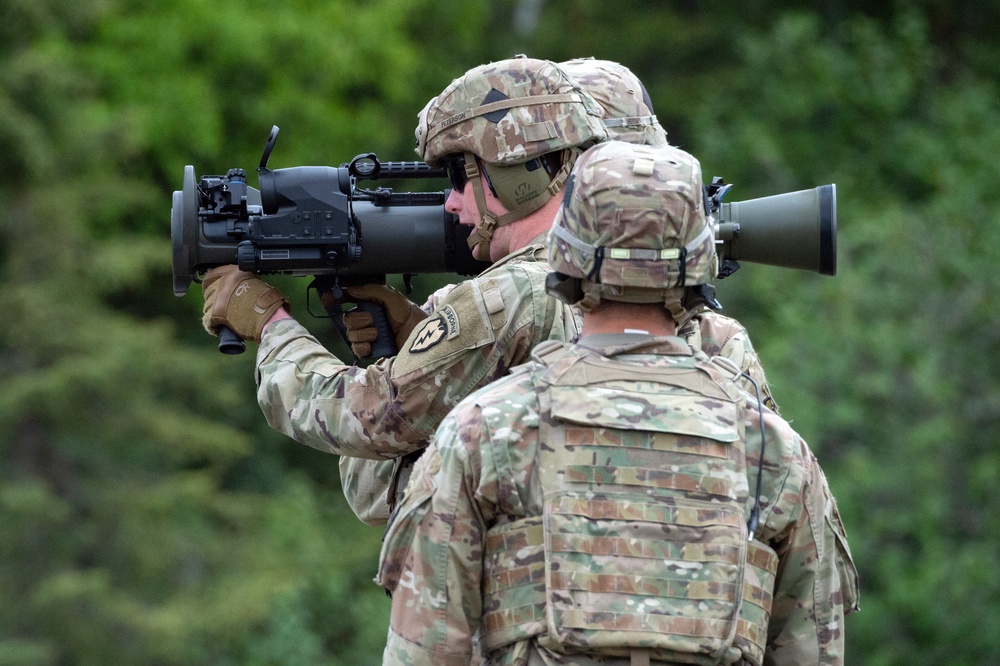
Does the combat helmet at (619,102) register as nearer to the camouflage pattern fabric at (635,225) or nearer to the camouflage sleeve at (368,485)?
the camouflage pattern fabric at (635,225)

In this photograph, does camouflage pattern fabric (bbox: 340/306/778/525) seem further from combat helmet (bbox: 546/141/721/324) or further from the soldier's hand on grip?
combat helmet (bbox: 546/141/721/324)

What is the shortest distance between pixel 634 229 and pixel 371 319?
1.36 metres

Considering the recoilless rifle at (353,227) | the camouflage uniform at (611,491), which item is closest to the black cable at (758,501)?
the camouflage uniform at (611,491)

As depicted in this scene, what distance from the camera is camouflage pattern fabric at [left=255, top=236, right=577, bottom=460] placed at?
3713 mm

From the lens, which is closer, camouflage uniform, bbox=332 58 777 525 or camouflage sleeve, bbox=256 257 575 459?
camouflage sleeve, bbox=256 257 575 459

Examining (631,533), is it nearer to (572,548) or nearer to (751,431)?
(572,548)

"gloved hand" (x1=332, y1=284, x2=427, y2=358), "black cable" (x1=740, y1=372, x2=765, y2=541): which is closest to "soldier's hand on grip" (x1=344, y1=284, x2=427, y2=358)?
"gloved hand" (x1=332, y1=284, x2=427, y2=358)

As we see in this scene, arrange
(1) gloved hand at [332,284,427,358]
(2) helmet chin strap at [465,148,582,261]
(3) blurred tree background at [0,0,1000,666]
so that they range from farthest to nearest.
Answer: (3) blurred tree background at [0,0,1000,666] → (1) gloved hand at [332,284,427,358] → (2) helmet chin strap at [465,148,582,261]

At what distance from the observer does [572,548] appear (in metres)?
3.05

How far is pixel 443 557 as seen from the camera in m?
3.08

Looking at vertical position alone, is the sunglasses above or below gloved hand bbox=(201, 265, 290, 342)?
above

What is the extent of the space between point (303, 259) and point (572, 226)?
3.52ft

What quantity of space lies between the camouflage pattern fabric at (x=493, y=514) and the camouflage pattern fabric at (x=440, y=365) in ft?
1.70

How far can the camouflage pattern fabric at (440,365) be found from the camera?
3.71 meters
